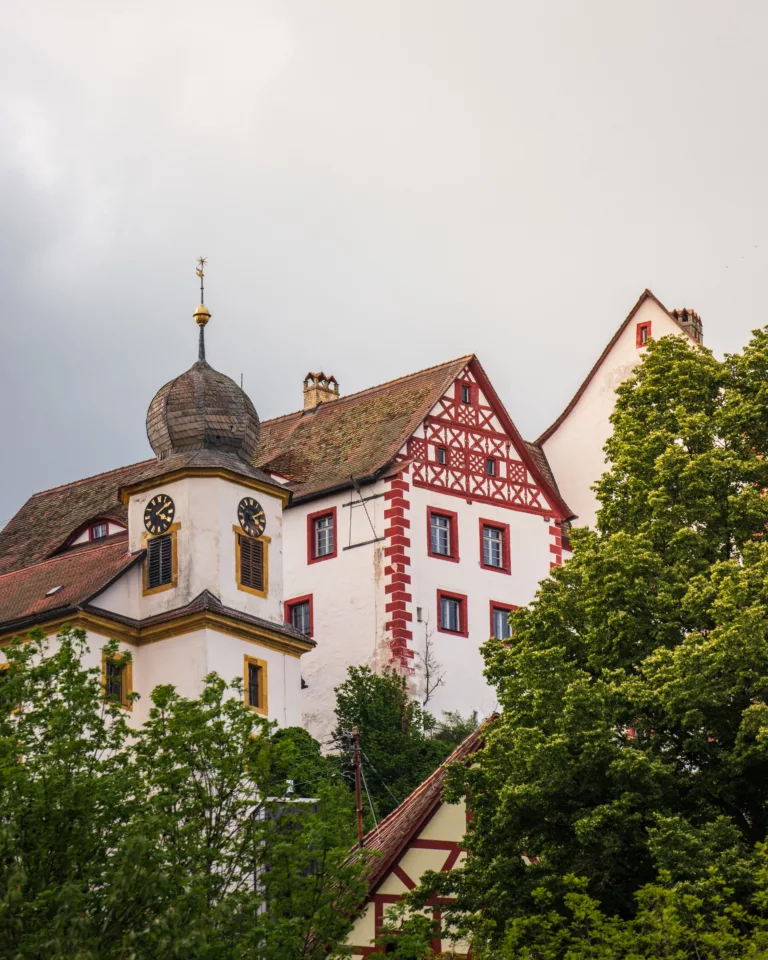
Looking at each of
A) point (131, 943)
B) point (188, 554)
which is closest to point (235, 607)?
point (188, 554)

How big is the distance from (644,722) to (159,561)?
19.9 meters

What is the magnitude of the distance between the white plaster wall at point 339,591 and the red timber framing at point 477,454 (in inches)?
65.5

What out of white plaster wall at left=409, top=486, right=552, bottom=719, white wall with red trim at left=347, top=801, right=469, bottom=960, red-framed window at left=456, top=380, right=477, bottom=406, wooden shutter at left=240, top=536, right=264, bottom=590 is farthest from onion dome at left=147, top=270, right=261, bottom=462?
white wall with red trim at left=347, top=801, right=469, bottom=960

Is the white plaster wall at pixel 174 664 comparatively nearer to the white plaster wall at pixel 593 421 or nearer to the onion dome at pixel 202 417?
the onion dome at pixel 202 417

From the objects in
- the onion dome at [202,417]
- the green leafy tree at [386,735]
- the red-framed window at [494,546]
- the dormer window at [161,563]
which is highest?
the onion dome at [202,417]

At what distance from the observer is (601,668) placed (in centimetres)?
4041

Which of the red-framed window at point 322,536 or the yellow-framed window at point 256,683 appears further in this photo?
the red-framed window at point 322,536

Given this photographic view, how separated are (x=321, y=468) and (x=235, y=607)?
907 centimetres

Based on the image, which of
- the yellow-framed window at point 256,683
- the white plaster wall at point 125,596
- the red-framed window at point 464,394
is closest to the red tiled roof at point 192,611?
the white plaster wall at point 125,596

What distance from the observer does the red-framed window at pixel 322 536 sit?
210 ft

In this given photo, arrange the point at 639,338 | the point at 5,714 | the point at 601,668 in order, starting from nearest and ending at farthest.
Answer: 1. the point at 5,714
2. the point at 601,668
3. the point at 639,338

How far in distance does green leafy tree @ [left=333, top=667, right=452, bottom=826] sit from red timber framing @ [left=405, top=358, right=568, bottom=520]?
5.87 meters

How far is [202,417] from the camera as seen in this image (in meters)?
60.0

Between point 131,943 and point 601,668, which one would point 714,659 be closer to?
point 601,668
